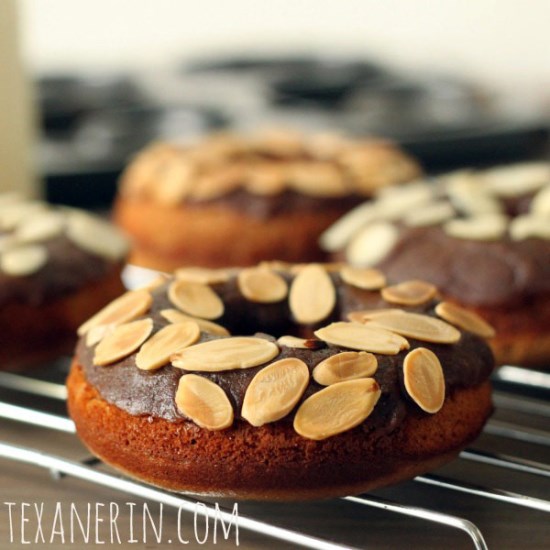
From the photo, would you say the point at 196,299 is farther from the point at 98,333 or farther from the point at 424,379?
the point at 424,379

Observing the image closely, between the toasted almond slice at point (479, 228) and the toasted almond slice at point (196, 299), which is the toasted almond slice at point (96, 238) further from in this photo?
the toasted almond slice at point (479, 228)

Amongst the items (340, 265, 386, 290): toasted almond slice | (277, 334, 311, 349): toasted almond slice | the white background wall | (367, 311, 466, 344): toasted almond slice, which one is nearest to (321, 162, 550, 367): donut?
(340, 265, 386, 290): toasted almond slice

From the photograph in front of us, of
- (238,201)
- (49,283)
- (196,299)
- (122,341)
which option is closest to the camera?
(122,341)

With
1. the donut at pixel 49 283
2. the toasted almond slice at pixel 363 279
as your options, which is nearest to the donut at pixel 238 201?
the donut at pixel 49 283

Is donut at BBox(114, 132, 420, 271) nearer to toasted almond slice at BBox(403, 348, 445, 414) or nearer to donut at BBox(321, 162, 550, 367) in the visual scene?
donut at BBox(321, 162, 550, 367)

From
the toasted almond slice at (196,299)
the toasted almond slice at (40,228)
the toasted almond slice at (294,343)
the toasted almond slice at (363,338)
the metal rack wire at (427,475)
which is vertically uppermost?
the toasted almond slice at (363,338)

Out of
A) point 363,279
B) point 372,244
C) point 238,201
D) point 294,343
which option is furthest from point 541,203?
Answer: point 294,343
